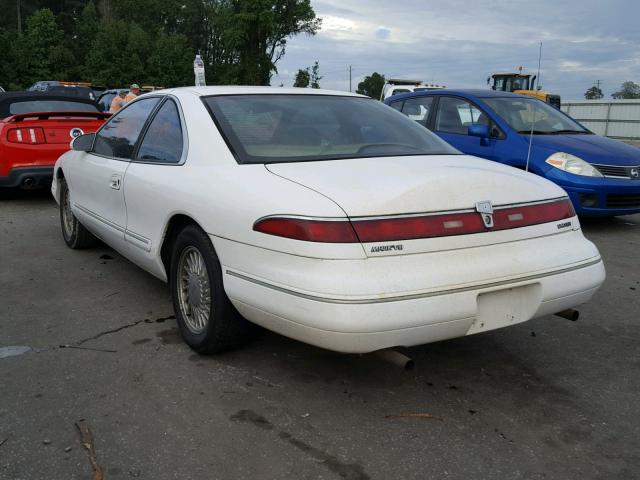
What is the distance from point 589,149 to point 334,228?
17.9 feet

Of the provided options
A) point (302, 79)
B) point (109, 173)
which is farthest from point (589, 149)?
point (302, 79)

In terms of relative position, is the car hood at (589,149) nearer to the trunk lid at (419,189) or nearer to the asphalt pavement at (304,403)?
the asphalt pavement at (304,403)

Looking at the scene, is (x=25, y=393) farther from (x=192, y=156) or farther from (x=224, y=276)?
(x=192, y=156)

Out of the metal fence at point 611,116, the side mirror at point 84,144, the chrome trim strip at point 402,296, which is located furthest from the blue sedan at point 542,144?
the metal fence at point 611,116

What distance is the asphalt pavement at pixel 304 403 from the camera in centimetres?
245

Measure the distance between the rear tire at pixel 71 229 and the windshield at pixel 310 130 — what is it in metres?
2.56

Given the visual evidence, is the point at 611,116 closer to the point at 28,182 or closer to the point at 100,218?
the point at 28,182

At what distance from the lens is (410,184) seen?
2840 mm

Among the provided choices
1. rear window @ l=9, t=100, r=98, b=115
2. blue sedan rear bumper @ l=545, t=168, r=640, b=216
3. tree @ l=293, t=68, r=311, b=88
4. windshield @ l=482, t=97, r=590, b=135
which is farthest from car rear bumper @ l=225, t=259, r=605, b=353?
tree @ l=293, t=68, r=311, b=88

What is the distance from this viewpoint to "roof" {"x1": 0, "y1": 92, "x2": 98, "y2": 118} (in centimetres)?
852

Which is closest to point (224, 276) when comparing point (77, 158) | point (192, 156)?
point (192, 156)

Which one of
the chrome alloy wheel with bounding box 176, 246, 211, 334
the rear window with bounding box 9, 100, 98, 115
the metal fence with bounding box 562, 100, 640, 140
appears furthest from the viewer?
the metal fence with bounding box 562, 100, 640, 140

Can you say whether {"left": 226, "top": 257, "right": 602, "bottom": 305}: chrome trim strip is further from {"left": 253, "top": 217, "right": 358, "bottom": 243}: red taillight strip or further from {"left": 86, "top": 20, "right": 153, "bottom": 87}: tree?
{"left": 86, "top": 20, "right": 153, "bottom": 87}: tree

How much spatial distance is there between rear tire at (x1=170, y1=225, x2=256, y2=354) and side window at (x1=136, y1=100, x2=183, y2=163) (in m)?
0.56
